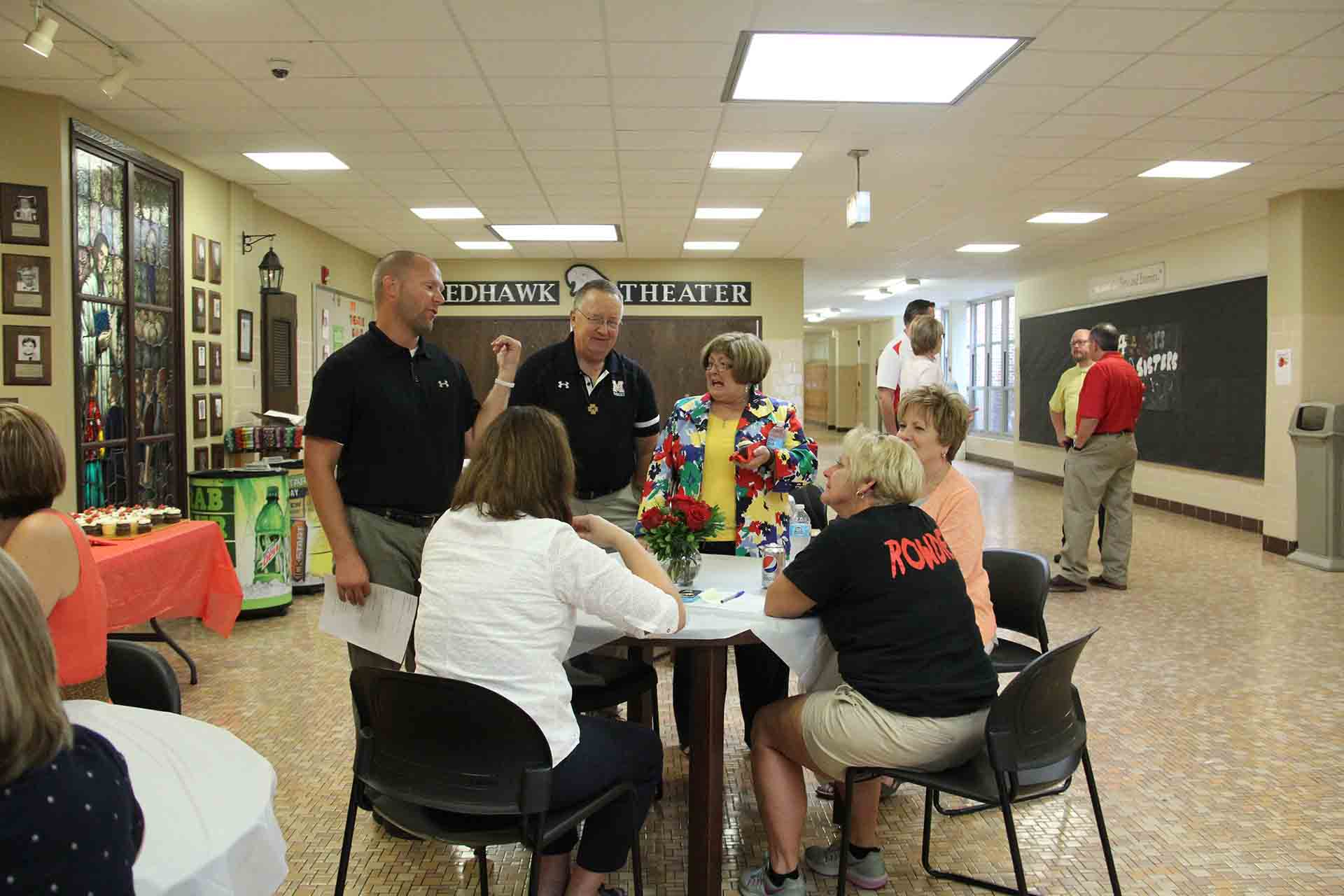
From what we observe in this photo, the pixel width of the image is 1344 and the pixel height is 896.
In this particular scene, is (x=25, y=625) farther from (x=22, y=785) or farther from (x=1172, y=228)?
(x=1172, y=228)

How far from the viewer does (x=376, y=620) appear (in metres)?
2.75

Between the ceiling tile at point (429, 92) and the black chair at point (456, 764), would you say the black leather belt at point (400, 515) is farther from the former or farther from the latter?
the ceiling tile at point (429, 92)

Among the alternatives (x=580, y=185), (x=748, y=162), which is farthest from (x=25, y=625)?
(x=580, y=185)

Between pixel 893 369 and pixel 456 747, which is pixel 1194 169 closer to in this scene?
pixel 893 369

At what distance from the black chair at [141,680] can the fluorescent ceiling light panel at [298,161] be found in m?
5.22

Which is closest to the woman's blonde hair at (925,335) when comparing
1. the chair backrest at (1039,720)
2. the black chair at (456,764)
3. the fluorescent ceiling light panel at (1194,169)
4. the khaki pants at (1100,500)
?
the khaki pants at (1100,500)

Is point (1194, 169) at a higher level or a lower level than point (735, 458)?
higher

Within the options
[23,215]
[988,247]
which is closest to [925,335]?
[23,215]

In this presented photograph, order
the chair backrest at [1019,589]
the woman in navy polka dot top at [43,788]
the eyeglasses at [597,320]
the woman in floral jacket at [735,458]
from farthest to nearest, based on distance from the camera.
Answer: the eyeglasses at [597,320], the woman in floral jacket at [735,458], the chair backrest at [1019,589], the woman in navy polka dot top at [43,788]

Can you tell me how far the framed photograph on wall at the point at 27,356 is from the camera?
488cm

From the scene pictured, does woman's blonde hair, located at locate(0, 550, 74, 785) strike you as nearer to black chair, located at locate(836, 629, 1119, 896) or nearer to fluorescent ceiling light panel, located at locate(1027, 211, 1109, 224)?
black chair, located at locate(836, 629, 1119, 896)

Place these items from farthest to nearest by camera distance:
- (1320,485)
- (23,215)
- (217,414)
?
(1320,485)
(217,414)
(23,215)

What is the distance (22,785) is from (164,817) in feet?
1.11

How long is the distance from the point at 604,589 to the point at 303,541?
4754 millimetres
